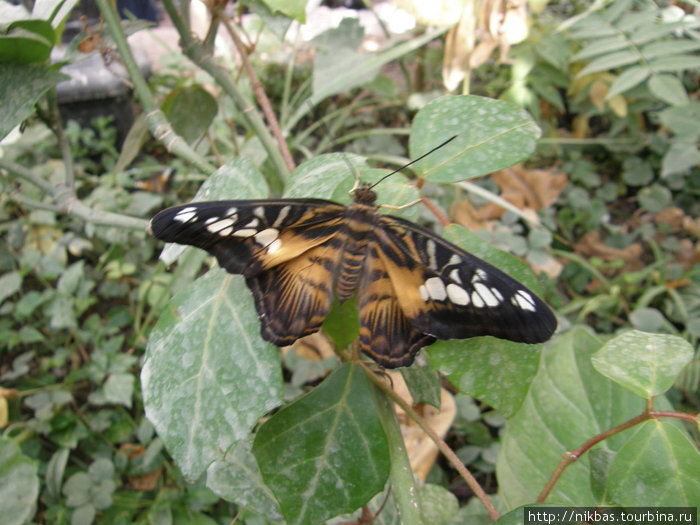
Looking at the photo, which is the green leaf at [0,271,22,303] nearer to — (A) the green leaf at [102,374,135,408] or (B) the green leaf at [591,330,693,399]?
(A) the green leaf at [102,374,135,408]

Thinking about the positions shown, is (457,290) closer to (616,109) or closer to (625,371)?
(625,371)

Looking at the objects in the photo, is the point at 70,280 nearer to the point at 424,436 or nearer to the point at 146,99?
the point at 146,99

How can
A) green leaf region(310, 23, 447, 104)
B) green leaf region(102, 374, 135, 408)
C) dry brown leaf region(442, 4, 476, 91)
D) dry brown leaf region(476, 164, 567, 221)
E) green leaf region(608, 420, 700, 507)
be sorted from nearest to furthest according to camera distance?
1. green leaf region(608, 420, 700, 507)
2. green leaf region(102, 374, 135, 408)
3. dry brown leaf region(442, 4, 476, 91)
4. green leaf region(310, 23, 447, 104)
5. dry brown leaf region(476, 164, 567, 221)

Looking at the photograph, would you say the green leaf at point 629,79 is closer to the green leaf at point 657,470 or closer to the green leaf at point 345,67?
the green leaf at point 345,67

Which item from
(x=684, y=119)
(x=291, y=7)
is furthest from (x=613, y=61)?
(x=291, y=7)

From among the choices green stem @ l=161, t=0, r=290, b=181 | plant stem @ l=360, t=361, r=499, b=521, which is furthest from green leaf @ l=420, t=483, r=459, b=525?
green stem @ l=161, t=0, r=290, b=181
